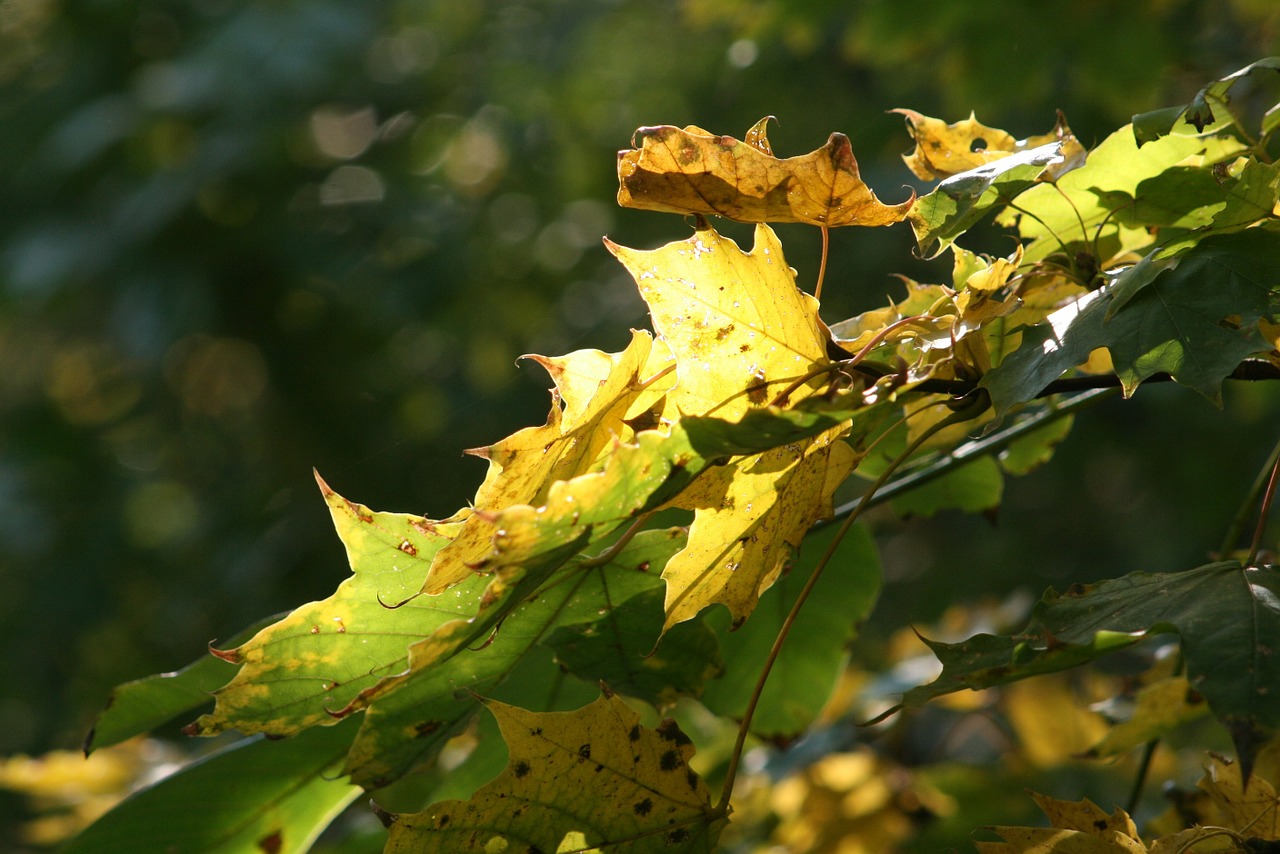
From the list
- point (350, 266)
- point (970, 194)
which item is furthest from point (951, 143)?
point (350, 266)

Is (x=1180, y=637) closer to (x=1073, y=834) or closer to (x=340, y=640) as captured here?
(x=1073, y=834)

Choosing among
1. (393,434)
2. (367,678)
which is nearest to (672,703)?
(367,678)

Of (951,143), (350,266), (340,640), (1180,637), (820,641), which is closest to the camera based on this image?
(1180,637)

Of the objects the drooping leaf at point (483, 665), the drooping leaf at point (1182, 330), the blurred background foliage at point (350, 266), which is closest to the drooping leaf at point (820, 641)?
the drooping leaf at point (483, 665)

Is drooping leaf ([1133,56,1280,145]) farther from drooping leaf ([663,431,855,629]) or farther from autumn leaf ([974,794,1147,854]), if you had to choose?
autumn leaf ([974,794,1147,854])

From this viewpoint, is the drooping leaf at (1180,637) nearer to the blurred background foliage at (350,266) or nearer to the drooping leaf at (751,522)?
the drooping leaf at (751,522)

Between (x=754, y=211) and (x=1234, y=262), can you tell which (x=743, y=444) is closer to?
(x=754, y=211)
